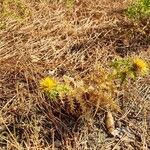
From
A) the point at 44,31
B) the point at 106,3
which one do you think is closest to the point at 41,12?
the point at 44,31

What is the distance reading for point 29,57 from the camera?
2.72m

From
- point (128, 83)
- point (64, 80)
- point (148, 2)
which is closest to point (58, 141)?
point (64, 80)

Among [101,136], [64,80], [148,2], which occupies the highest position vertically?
[148,2]

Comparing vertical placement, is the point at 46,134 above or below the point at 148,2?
below

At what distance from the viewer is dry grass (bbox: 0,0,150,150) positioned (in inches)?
89.0

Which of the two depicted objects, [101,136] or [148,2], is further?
[148,2]

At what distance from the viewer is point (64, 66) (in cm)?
272

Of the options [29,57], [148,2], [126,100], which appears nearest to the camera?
[126,100]

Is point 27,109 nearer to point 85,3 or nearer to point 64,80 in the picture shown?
point 64,80

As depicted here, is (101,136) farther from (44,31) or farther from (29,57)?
(44,31)

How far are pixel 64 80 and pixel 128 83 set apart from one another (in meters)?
0.41

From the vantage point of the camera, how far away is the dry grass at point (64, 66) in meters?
2.26

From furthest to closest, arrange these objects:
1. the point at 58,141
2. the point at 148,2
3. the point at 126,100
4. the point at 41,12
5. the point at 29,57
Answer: the point at 41,12 < the point at 148,2 < the point at 29,57 < the point at 126,100 < the point at 58,141

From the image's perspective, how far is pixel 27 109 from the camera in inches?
92.7
